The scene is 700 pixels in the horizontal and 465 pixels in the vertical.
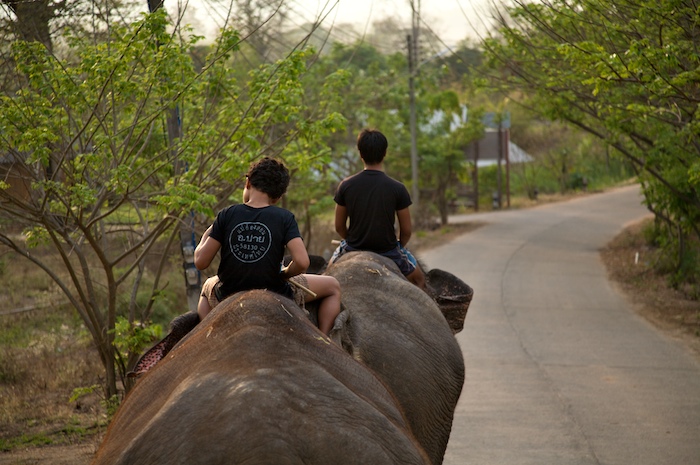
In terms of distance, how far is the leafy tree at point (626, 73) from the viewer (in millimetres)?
8211

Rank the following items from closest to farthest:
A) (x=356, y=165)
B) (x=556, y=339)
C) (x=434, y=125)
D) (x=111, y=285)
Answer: (x=111, y=285), (x=556, y=339), (x=356, y=165), (x=434, y=125)

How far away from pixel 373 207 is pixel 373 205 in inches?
0.6

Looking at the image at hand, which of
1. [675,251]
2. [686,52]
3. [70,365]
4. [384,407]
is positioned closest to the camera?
[384,407]

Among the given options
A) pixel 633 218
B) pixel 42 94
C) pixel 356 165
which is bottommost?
pixel 633 218

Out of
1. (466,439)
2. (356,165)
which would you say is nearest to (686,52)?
(466,439)

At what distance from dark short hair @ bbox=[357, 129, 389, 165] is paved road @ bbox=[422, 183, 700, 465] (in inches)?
119

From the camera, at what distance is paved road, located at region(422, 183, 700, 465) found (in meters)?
8.48

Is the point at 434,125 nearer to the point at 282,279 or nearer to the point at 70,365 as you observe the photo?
the point at 70,365

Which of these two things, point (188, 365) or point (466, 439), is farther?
point (466, 439)

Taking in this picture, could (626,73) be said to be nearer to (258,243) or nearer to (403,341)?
(403,341)

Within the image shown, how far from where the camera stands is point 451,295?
22.3ft

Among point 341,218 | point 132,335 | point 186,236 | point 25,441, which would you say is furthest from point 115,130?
point 25,441

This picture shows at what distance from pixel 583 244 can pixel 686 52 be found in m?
19.4

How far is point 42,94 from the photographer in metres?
7.32
